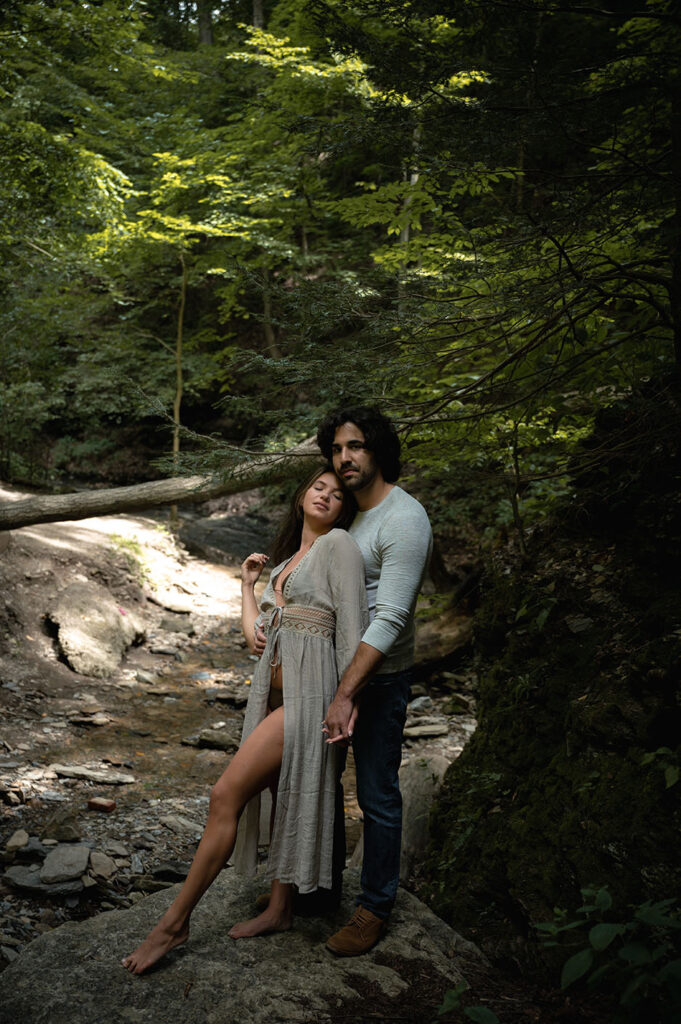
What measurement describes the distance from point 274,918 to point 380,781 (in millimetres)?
724

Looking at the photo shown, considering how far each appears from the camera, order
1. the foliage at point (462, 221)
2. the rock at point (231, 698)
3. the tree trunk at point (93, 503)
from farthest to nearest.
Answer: the rock at point (231, 698) → the tree trunk at point (93, 503) → the foliage at point (462, 221)

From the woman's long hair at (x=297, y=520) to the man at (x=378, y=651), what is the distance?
4cm

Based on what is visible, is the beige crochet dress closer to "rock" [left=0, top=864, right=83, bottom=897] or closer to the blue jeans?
the blue jeans

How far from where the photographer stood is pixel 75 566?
8.80 metres

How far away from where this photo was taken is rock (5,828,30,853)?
4.12 meters

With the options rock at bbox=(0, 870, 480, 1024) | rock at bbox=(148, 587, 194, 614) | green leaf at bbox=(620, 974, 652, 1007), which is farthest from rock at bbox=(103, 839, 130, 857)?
rock at bbox=(148, 587, 194, 614)

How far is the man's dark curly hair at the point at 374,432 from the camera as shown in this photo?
2.71 metres

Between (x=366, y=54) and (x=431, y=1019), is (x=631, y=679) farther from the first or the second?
(x=366, y=54)

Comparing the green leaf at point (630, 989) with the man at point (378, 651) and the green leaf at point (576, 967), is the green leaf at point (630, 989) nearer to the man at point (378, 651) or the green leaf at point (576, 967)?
the green leaf at point (576, 967)

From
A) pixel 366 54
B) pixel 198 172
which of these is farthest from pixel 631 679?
pixel 198 172

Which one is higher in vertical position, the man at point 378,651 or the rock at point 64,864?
the man at point 378,651

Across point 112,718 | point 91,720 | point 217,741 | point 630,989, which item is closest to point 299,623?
point 630,989

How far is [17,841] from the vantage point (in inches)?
165

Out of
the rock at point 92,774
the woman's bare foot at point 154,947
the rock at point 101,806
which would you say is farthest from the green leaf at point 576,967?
the rock at point 92,774
